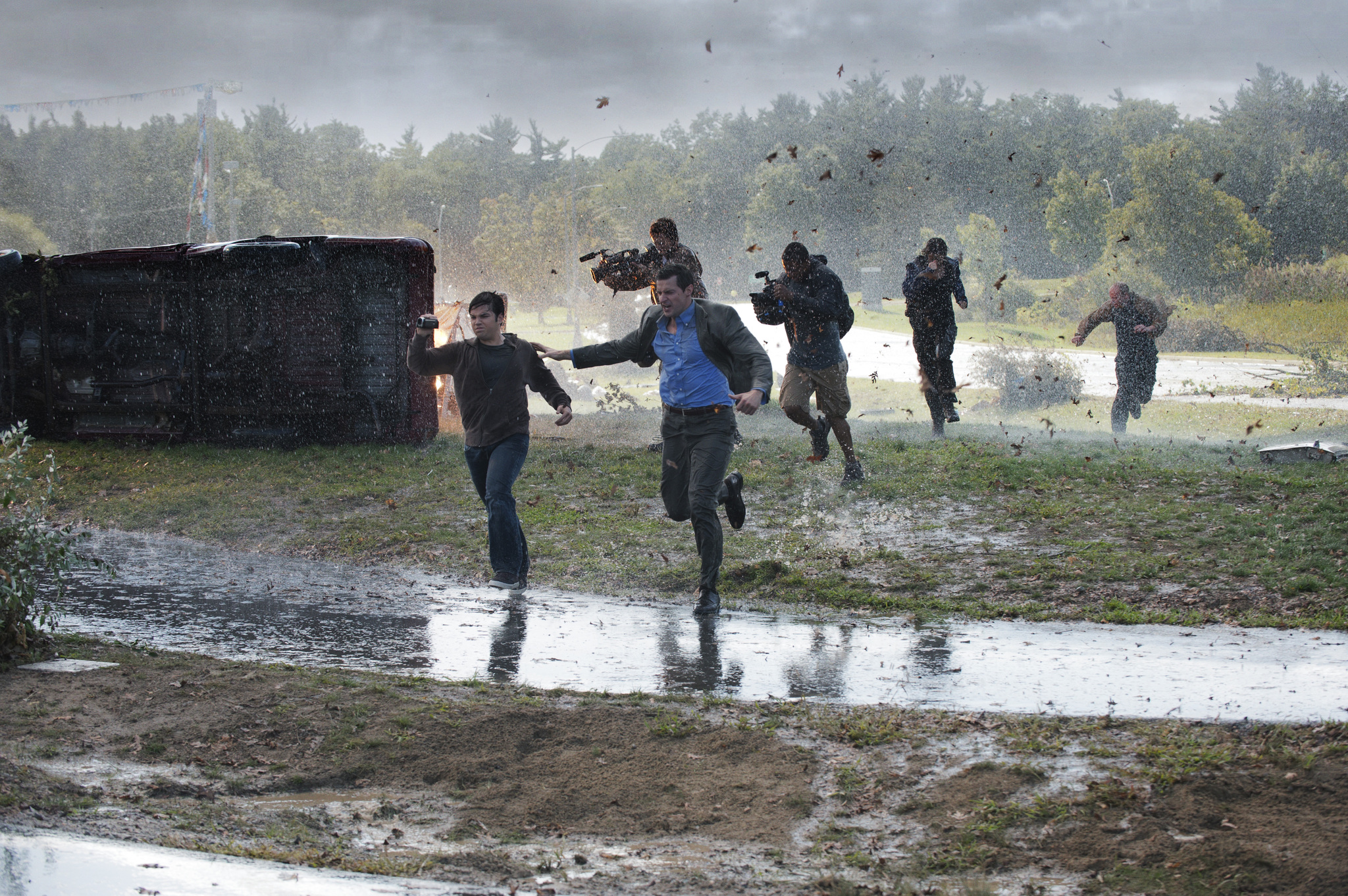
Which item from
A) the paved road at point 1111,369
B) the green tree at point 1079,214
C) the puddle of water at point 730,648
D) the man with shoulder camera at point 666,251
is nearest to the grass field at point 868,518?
the puddle of water at point 730,648

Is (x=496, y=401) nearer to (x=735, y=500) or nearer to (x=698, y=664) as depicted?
(x=735, y=500)

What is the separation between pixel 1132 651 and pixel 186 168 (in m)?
87.2

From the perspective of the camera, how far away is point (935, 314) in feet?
42.5

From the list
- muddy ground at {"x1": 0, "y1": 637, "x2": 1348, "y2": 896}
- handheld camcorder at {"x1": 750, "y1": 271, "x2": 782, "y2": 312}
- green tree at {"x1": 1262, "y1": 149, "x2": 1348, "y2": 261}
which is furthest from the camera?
green tree at {"x1": 1262, "y1": 149, "x2": 1348, "y2": 261}

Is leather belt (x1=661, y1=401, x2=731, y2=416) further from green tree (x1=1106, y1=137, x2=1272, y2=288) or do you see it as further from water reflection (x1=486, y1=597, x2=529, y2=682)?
green tree (x1=1106, y1=137, x2=1272, y2=288)

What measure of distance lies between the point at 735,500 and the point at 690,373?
1.00 m

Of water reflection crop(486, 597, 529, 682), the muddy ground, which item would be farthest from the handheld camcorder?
the muddy ground

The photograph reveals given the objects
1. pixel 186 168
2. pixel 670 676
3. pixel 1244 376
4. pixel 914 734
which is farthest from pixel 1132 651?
pixel 186 168

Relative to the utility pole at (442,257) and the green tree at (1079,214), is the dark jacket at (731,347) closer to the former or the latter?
the green tree at (1079,214)

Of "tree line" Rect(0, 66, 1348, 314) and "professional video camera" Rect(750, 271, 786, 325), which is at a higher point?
"tree line" Rect(0, 66, 1348, 314)

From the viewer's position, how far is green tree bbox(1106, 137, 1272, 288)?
125 feet

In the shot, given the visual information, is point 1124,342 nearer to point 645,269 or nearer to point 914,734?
point 645,269

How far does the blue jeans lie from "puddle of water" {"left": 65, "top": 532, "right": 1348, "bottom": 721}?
264mm

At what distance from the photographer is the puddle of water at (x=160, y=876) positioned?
3.02m
